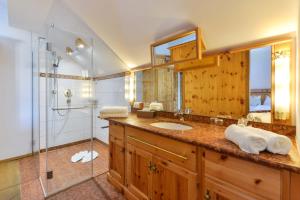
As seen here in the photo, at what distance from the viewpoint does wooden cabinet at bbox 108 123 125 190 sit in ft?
6.25

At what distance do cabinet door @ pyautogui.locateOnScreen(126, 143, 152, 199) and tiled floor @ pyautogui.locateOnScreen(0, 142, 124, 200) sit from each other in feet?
1.08

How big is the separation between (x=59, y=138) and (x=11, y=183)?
3.05ft

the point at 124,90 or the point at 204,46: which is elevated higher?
the point at 204,46

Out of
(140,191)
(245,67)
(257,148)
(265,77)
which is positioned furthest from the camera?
(140,191)

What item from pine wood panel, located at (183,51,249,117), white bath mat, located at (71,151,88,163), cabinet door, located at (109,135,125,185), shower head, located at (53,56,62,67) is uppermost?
shower head, located at (53,56,62,67)

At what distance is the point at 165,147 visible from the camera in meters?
1.34

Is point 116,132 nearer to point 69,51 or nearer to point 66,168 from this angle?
point 66,168

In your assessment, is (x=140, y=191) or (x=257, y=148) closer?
(x=257, y=148)

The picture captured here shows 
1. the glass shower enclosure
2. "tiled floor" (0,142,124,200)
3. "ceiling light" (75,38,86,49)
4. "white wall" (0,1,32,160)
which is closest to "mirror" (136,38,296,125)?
"tiled floor" (0,142,124,200)

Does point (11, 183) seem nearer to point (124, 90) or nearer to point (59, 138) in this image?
point (59, 138)

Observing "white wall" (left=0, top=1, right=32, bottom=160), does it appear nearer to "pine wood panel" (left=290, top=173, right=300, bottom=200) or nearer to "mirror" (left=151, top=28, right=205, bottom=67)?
"mirror" (left=151, top=28, right=205, bottom=67)

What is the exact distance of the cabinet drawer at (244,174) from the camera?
78cm

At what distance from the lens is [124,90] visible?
2.89 m

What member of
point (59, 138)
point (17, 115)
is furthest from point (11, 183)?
point (17, 115)
